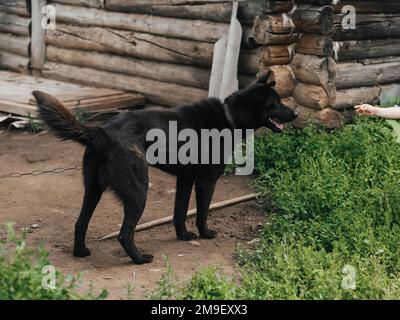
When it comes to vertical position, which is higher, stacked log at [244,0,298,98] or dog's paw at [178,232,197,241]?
stacked log at [244,0,298,98]

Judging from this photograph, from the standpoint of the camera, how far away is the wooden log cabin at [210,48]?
904 cm

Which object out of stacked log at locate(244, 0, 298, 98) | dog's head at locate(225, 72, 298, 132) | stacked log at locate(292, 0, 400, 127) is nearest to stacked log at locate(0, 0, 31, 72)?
stacked log at locate(244, 0, 298, 98)

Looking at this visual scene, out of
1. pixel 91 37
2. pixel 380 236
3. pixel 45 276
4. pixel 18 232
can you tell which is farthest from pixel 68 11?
pixel 45 276

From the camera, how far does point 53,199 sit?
26.3 ft

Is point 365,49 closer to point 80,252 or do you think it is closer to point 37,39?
point 80,252

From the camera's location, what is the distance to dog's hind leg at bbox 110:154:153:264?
6.16 metres

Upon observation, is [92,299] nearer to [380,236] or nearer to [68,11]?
[380,236]

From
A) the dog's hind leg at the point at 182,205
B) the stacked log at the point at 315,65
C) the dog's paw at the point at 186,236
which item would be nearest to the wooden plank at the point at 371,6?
the stacked log at the point at 315,65

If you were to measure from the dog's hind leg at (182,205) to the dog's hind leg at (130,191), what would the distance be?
740mm

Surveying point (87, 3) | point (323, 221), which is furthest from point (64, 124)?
point (87, 3)

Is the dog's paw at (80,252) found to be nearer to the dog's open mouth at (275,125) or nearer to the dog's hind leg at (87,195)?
the dog's hind leg at (87,195)

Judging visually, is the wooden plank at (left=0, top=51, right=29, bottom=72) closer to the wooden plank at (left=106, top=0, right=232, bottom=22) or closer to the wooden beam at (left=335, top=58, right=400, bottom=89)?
the wooden plank at (left=106, top=0, right=232, bottom=22)

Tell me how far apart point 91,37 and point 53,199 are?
421cm

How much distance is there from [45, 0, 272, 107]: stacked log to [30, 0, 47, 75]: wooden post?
0.11 meters
